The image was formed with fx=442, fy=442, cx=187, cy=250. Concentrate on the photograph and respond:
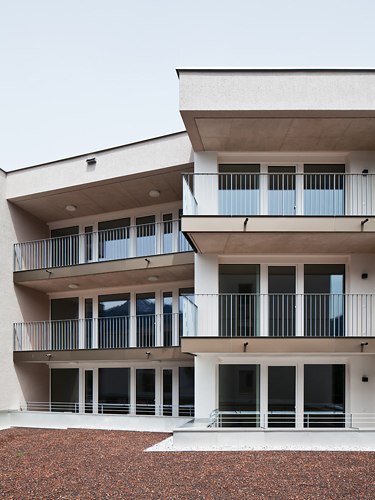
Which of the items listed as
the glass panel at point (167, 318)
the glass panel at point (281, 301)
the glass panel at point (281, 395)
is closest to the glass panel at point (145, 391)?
the glass panel at point (167, 318)

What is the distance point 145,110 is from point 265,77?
10724mm

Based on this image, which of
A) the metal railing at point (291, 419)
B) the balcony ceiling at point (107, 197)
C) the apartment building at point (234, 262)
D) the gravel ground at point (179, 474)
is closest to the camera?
the gravel ground at point (179, 474)

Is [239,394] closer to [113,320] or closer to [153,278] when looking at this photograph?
[153,278]

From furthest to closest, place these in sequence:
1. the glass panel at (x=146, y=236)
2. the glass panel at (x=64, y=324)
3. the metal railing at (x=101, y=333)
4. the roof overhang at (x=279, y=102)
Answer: the glass panel at (x=64, y=324)
the glass panel at (x=146, y=236)
the metal railing at (x=101, y=333)
the roof overhang at (x=279, y=102)

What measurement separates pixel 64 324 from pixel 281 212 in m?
10.2

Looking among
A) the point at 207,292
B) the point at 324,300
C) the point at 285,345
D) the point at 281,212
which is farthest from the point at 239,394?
the point at 281,212

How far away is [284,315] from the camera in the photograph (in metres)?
12.7

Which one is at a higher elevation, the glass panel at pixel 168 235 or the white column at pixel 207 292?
the glass panel at pixel 168 235

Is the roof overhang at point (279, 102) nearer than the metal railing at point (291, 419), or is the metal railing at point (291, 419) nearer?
the roof overhang at point (279, 102)

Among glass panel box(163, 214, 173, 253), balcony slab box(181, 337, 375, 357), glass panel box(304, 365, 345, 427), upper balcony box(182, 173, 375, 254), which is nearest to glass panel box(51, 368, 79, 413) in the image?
glass panel box(163, 214, 173, 253)

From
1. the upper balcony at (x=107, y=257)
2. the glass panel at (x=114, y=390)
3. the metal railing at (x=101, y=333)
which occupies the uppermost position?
the upper balcony at (x=107, y=257)

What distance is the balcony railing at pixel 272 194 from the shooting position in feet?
42.2

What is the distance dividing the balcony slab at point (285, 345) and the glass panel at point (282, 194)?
3.78 metres

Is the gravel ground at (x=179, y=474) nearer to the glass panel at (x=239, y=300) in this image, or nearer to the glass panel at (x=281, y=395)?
the glass panel at (x=281, y=395)
